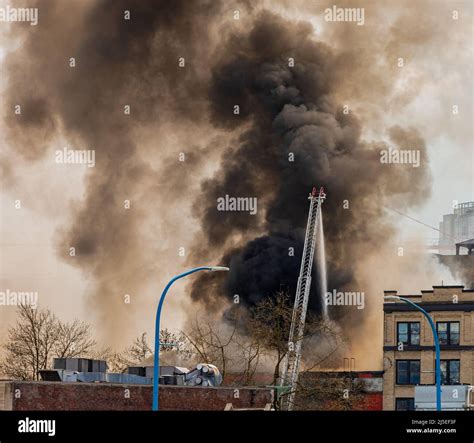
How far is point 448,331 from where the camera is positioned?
252 feet

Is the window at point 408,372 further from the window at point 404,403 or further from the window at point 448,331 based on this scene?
the window at point 448,331

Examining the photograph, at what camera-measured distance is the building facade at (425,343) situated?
248ft

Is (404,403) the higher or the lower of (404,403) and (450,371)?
the lower

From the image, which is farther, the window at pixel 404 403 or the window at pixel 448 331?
the window at pixel 448 331

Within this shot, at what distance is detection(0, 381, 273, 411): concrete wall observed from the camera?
39031 millimetres

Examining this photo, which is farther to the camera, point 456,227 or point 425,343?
point 456,227

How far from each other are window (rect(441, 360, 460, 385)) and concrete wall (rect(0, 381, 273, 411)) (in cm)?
3137

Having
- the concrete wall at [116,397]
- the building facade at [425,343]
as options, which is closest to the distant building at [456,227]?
the building facade at [425,343]

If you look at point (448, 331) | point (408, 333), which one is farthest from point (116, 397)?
point (448, 331)

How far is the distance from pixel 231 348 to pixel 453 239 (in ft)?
93.2

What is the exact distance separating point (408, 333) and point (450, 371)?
3947mm

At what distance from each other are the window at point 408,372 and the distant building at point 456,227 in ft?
111

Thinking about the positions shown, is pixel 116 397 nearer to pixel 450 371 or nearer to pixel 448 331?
pixel 450 371
